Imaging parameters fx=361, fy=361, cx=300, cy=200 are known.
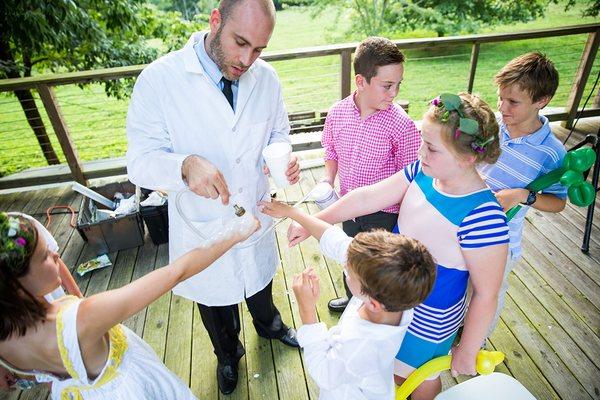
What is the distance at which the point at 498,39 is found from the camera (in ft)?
14.1

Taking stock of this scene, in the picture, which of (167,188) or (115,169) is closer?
(167,188)

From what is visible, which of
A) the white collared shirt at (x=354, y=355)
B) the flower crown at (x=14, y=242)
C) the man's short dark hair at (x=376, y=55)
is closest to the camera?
the flower crown at (x=14, y=242)

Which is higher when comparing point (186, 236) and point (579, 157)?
point (579, 157)

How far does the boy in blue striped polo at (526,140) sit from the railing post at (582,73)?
3632 mm

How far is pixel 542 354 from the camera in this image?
232 centimetres

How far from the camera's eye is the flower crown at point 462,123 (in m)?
1.23

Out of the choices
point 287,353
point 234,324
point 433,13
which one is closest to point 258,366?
point 287,353

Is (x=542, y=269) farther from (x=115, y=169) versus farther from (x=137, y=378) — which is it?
A: (x=115, y=169)

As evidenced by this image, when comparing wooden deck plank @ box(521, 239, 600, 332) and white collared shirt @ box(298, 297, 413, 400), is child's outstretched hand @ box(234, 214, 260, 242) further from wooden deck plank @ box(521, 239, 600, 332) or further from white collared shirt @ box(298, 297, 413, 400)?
wooden deck plank @ box(521, 239, 600, 332)

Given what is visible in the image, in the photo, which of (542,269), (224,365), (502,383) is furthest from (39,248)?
(542,269)

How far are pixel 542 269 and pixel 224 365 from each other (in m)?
2.59

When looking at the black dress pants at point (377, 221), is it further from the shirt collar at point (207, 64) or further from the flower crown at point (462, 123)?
the shirt collar at point (207, 64)

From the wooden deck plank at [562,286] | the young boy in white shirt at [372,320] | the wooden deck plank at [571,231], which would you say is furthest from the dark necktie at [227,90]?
the wooden deck plank at [571,231]

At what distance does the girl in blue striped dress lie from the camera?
1275 millimetres
